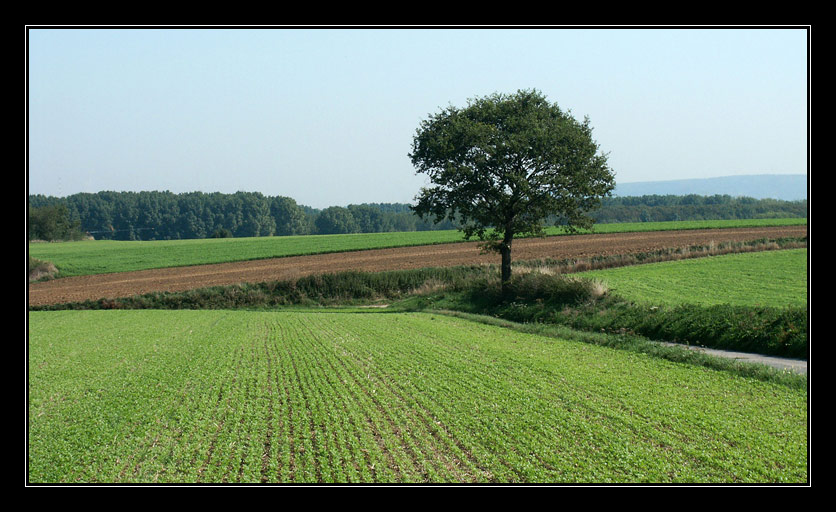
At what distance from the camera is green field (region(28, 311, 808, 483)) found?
340 inches

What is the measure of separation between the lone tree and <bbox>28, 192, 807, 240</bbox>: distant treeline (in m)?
46.7

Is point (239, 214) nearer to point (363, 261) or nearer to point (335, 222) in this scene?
point (335, 222)

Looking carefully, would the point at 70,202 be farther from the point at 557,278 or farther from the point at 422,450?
the point at 422,450

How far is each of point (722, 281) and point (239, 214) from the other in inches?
4666

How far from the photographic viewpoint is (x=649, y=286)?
→ 99.3 feet

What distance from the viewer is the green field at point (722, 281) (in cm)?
2448

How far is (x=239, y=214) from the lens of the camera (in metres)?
136

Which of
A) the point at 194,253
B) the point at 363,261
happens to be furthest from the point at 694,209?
the point at 194,253

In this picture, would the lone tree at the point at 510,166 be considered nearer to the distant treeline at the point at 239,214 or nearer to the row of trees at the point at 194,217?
the distant treeline at the point at 239,214

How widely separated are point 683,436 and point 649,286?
21581 mm

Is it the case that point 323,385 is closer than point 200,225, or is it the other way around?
point 323,385
